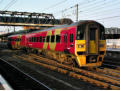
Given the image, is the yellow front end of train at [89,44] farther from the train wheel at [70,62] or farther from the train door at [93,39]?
the train wheel at [70,62]

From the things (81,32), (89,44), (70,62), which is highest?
(81,32)

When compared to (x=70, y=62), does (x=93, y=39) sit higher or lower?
higher

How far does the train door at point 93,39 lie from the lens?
1155cm

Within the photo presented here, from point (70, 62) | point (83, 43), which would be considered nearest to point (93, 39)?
point (83, 43)

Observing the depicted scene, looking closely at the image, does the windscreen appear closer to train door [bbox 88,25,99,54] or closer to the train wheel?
train door [bbox 88,25,99,54]

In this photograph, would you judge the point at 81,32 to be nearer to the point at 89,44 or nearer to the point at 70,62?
the point at 89,44

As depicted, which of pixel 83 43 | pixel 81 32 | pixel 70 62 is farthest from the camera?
pixel 70 62

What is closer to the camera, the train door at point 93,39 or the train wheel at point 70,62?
the train door at point 93,39

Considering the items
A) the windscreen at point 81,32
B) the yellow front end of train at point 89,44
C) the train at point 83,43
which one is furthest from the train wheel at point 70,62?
the windscreen at point 81,32

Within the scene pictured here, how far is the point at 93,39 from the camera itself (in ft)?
38.5

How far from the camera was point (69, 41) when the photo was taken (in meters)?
12.6

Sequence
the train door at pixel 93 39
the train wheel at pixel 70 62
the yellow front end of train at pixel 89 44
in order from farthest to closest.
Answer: the train wheel at pixel 70 62, the train door at pixel 93 39, the yellow front end of train at pixel 89 44

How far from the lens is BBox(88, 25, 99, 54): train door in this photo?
1155cm

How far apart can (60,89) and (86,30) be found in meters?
5.05
